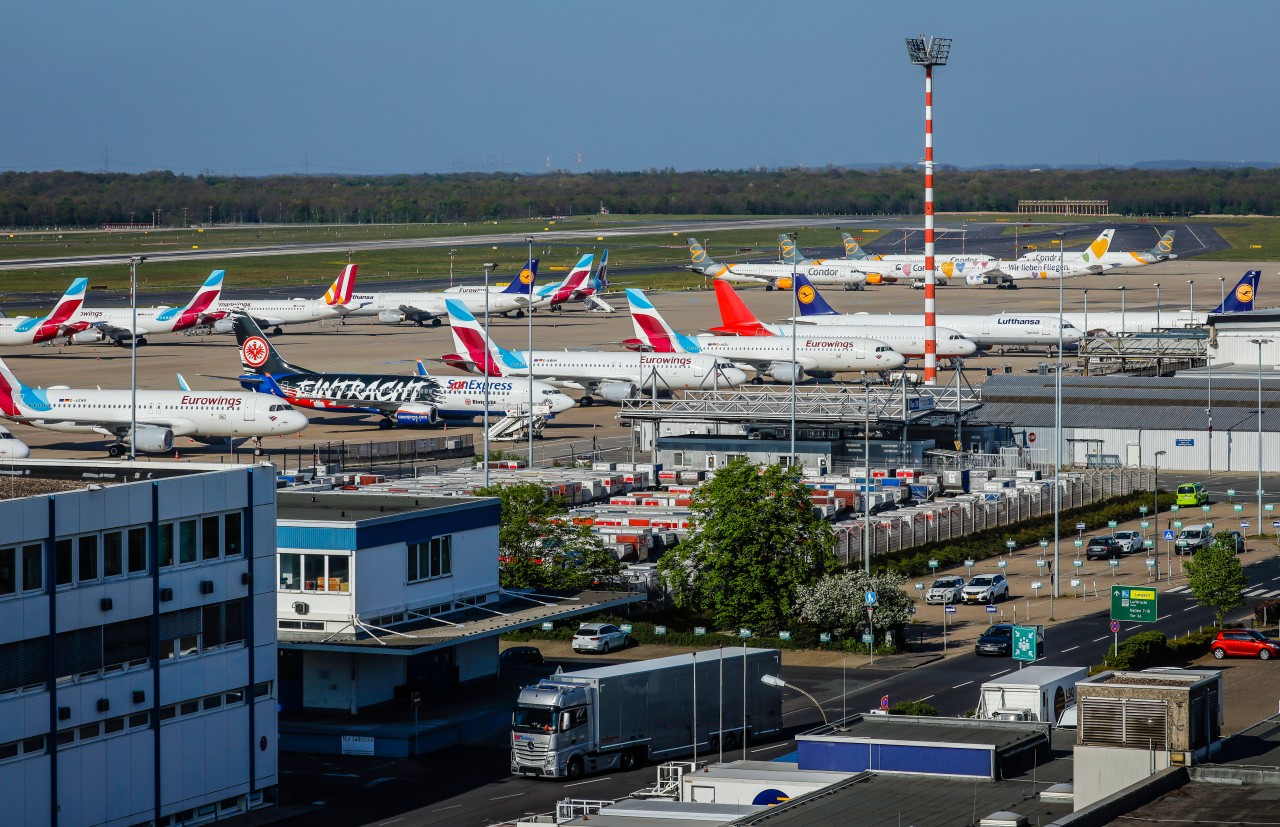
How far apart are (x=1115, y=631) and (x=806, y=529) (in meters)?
12.5

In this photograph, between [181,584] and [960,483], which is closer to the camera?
[181,584]

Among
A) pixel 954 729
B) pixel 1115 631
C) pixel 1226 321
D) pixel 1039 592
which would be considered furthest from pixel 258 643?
pixel 1226 321

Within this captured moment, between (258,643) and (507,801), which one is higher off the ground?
(258,643)

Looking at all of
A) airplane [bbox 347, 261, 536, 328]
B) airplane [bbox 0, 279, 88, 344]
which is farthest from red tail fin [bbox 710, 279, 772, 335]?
airplane [bbox 0, 279, 88, 344]

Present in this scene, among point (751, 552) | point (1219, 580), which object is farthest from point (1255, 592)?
point (751, 552)

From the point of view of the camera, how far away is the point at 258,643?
1766 inches

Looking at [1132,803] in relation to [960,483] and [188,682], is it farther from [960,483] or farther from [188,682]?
[960,483]

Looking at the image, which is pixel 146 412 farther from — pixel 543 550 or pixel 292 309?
pixel 292 309

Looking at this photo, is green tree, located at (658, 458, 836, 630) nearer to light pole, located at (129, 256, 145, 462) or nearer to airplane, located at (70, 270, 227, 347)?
light pole, located at (129, 256, 145, 462)

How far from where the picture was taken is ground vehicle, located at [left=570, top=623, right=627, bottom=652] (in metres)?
61.7

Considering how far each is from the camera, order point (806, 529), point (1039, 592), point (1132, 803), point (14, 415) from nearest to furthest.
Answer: point (1132, 803)
point (806, 529)
point (1039, 592)
point (14, 415)

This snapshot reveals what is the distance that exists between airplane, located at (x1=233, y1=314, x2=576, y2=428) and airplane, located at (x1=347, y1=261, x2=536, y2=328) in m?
72.1

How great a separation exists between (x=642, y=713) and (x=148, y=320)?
406ft

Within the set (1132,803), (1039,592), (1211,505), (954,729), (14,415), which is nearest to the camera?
(1132,803)
